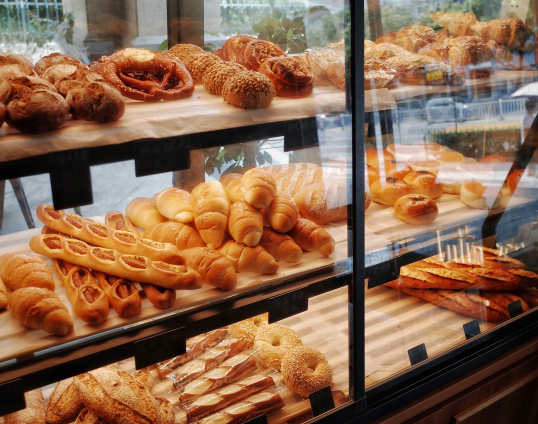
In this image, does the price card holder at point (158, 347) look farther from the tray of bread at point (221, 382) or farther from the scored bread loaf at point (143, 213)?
the scored bread loaf at point (143, 213)

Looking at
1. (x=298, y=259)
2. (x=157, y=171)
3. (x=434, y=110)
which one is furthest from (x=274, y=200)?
(x=434, y=110)

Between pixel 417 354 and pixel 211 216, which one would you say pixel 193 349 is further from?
pixel 417 354

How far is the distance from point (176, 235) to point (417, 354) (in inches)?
36.1

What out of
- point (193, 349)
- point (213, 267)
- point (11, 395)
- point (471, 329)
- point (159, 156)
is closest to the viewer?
point (11, 395)

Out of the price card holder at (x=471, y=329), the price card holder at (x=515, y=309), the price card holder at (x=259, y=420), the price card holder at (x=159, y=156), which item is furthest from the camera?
the price card holder at (x=515, y=309)

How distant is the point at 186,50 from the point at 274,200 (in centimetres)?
53

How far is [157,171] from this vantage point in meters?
1.11

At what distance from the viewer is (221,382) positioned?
155cm

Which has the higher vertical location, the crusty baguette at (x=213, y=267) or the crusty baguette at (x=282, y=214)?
the crusty baguette at (x=282, y=214)

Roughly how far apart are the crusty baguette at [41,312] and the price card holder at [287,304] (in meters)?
0.49

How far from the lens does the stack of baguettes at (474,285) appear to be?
2018 millimetres

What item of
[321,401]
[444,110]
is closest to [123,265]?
[321,401]

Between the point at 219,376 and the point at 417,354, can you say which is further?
the point at 417,354

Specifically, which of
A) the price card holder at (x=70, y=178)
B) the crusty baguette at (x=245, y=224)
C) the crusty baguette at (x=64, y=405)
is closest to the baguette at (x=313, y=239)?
the crusty baguette at (x=245, y=224)
